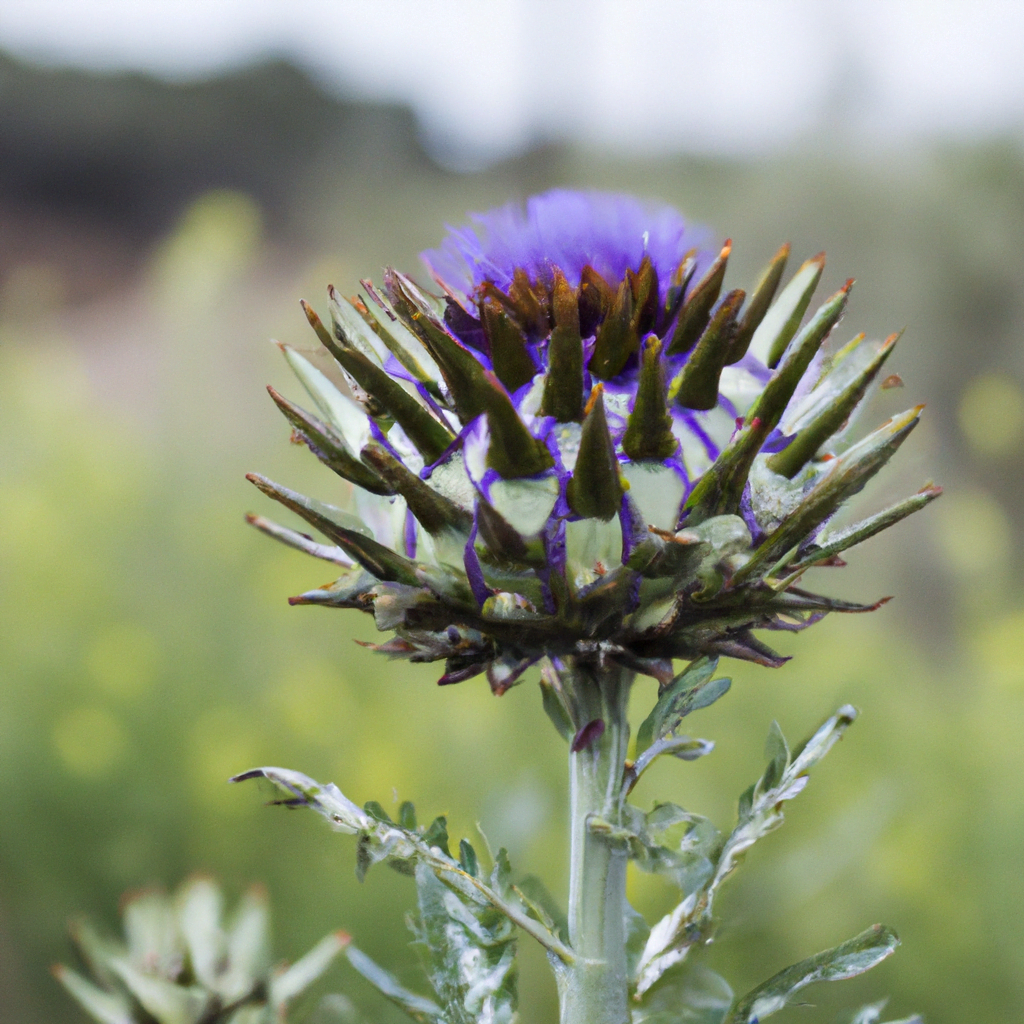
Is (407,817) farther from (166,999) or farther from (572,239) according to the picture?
(572,239)

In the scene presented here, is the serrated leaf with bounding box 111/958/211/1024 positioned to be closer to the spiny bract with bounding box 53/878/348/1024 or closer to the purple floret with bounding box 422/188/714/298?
the spiny bract with bounding box 53/878/348/1024

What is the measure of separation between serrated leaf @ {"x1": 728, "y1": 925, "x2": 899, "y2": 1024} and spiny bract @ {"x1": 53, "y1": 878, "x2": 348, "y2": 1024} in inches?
14.3

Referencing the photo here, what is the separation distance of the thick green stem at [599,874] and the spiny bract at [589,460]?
0.08 m

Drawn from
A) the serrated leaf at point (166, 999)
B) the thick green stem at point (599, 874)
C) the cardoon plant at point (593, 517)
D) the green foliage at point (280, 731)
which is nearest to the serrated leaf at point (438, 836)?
the cardoon plant at point (593, 517)

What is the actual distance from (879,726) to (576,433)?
6.73 ft

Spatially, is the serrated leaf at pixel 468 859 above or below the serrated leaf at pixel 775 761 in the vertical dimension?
above

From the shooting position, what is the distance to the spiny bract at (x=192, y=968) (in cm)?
96

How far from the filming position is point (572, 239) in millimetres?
785

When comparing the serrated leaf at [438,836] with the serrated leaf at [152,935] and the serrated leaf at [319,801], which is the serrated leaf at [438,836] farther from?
the serrated leaf at [152,935]

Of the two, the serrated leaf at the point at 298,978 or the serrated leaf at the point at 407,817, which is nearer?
the serrated leaf at the point at 407,817

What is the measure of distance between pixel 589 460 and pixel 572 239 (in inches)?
8.5

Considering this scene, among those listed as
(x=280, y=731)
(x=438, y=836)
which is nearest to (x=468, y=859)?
(x=438, y=836)

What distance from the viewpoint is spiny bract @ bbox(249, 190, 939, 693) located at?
69cm

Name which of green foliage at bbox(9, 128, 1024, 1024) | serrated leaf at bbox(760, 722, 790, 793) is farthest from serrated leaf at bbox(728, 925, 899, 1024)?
green foliage at bbox(9, 128, 1024, 1024)
